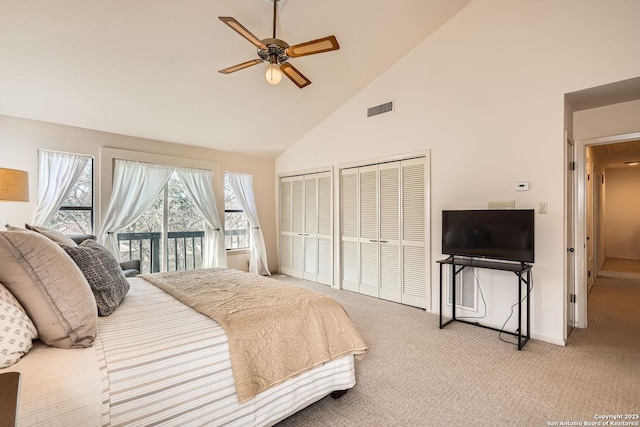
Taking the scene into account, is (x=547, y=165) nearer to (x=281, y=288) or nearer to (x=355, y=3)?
(x=355, y=3)

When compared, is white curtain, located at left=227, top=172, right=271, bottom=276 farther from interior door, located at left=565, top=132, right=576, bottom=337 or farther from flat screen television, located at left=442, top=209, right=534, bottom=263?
interior door, located at left=565, top=132, right=576, bottom=337

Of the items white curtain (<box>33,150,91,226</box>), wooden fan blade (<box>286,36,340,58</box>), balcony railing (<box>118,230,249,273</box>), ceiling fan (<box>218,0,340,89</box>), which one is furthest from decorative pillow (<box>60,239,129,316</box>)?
balcony railing (<box>118,230,249,273</box>)

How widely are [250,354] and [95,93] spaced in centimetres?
363

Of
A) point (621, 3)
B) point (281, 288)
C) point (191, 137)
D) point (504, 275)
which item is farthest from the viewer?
point (191, 137)

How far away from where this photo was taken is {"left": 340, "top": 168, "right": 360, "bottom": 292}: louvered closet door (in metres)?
4.79

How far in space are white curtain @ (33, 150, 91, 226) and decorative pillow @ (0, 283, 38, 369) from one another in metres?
3.24

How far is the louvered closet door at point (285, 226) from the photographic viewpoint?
19.7 feet

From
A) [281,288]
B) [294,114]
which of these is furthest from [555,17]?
[281,288]

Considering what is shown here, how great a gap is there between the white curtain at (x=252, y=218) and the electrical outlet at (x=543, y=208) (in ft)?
14.8

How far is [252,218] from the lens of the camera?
5.78 meters

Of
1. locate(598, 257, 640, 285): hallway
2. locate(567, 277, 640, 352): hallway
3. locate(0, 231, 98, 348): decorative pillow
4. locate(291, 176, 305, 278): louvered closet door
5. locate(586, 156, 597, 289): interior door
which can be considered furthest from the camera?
locate(598, 257, 640, 285): hallway

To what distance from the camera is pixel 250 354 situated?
1.60m

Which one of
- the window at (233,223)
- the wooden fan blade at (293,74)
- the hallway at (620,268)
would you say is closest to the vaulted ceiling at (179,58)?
the wooden fan blade at (293,74)

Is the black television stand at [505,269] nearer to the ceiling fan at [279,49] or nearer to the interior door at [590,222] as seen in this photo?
the interior door at [590,222]
